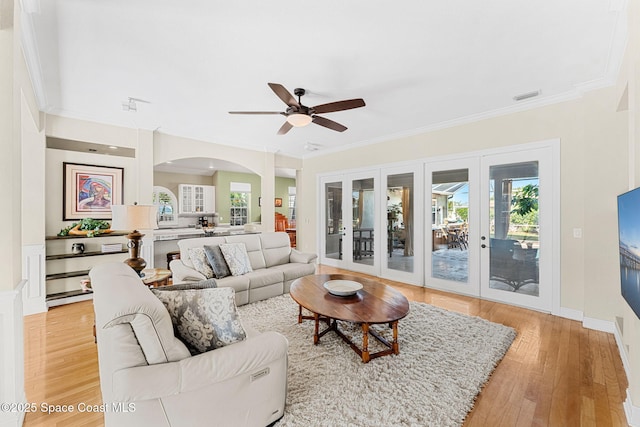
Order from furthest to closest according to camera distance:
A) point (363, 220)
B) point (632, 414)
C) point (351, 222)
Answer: point (351, 222) < point (363, 220) < point (632, 414)

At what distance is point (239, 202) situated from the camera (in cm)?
977

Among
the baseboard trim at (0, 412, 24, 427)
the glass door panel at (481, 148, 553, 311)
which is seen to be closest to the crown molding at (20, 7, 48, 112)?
the baseboard trim at (0, 412, 24, 427)

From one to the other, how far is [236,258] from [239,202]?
→ 6301 mm

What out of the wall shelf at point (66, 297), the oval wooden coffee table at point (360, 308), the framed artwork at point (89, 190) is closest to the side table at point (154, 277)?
the oval wooden coffee table at point (360, 308)

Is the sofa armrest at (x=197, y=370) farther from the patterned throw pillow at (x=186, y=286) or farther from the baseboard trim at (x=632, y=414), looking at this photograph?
the baseboard trim at (x=632, y=414)

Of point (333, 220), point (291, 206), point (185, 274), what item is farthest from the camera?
point (291, 206)

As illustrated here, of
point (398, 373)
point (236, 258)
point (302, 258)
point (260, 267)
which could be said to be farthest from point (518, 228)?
point (236, 258)

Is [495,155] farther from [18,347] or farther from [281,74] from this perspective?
[18,347]

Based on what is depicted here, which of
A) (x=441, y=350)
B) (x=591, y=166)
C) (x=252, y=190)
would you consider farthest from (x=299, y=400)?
(x=252, y=190)

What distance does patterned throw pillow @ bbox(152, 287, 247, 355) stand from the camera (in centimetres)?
155

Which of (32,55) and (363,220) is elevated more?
(32,55)

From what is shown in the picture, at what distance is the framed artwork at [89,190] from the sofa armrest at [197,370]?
156 inches

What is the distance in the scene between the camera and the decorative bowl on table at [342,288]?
2.74m

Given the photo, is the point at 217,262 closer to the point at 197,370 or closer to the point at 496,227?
the point at 197,370
